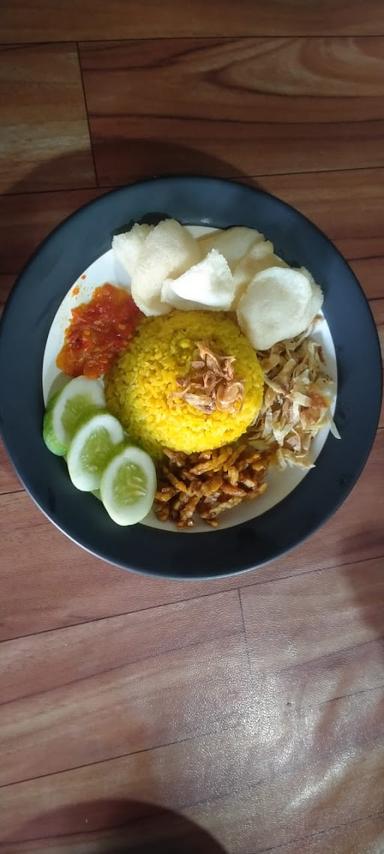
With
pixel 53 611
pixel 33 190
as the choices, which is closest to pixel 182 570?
pixel 53 611

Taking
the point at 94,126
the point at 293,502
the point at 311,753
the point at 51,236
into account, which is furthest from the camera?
the point at 311,753

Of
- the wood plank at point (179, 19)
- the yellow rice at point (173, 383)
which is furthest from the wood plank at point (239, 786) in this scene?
the wood plank at point (179, 19)

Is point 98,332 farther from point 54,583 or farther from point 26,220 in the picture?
point 54,583

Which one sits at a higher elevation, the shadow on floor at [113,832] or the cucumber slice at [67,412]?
the cucumber slice at [67,412]

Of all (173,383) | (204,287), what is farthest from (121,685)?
(204,287)

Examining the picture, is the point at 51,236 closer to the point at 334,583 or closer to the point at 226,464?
the point at 226,464

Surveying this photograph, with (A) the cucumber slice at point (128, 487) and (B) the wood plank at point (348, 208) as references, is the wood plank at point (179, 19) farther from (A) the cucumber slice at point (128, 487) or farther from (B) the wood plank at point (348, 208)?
(A) the cucumber slice at point (128, 487)
